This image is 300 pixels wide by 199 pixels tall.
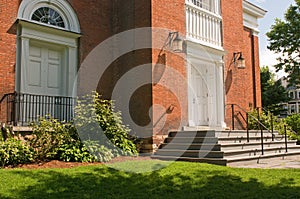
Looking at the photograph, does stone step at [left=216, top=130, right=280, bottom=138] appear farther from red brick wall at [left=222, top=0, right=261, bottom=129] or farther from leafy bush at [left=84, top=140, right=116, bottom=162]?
leafy bush at [left=84, top=140, right=116, bottom=162]

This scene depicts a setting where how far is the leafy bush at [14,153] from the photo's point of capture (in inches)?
263

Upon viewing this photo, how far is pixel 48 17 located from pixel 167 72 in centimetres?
403

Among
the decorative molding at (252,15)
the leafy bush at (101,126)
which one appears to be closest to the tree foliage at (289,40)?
the decorative molding at (252,15)

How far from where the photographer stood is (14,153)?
269 inches

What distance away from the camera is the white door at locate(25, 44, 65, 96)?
9.34m

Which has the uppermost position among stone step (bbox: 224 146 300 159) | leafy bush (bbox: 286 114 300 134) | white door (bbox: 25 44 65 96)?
white door (bbox: 25 44 65 96)

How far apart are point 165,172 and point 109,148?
243 cm

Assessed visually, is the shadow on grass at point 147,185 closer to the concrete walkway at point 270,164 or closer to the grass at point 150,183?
the grass at point 150,183

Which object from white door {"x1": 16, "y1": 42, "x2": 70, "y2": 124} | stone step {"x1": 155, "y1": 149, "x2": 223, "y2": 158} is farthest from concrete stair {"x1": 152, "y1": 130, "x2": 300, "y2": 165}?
white door {"x1": 16, "y1": 42, "x2": 70, "y2": 124}

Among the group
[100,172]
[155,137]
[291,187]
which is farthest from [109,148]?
[291,187]

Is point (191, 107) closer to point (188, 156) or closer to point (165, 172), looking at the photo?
point (188, 156)

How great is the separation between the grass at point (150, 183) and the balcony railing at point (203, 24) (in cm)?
598

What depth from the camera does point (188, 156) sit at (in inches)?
331

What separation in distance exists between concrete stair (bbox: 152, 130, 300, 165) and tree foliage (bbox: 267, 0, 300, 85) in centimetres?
1410
